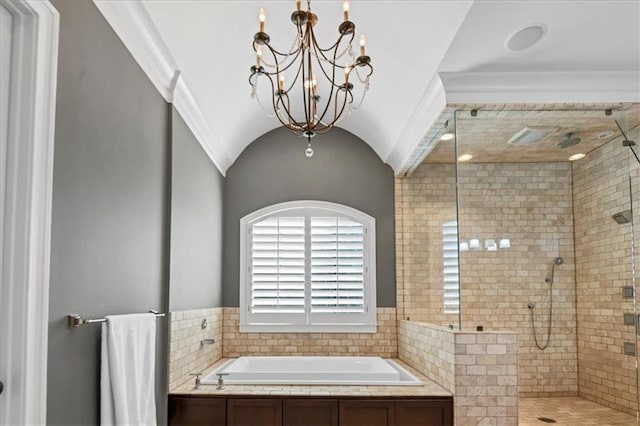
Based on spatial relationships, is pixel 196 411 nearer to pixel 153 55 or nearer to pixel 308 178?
A: pixel 153 55

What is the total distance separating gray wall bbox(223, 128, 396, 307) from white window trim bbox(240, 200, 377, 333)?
0.06 m

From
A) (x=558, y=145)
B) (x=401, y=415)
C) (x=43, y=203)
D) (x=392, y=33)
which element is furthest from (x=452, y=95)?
(x=43, y=203)

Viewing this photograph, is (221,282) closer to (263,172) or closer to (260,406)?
(263,172)

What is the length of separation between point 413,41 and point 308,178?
2563 mm

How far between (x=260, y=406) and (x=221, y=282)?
2115 millimetres

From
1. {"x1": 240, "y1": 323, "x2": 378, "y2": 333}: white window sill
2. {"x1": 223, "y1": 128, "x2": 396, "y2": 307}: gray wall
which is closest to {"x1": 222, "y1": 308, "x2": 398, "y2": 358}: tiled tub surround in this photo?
{"x1": 240, "y1": 323, "x2": 378, "y2": 333}: white window sill

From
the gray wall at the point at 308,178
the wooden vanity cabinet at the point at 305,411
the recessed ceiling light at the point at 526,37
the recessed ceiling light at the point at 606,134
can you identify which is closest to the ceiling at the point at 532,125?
the recessed ceiling light at the point at 606,134

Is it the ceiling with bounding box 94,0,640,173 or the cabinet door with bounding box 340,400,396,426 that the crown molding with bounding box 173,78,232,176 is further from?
the cabinet door with bounding box 340,400,396,426

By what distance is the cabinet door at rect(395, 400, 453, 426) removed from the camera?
383cm

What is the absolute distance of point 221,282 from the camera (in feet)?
19.1

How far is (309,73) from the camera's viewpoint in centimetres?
269

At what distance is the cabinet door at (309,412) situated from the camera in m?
3.88

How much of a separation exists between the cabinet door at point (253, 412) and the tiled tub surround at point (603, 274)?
2.35 meters

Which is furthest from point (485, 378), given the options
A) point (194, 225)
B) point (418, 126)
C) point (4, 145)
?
point (4, 145)
